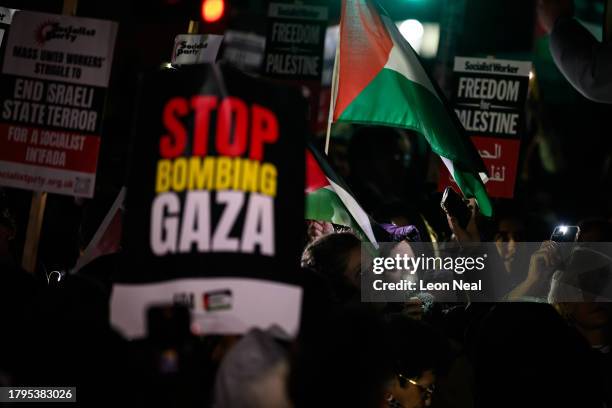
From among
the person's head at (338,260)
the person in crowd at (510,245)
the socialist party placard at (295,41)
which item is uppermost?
the socialist party placard at (295,41)

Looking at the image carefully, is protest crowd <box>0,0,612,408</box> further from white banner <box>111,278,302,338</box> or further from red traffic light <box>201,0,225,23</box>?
red traffic light <box>201,0,225,23</box>

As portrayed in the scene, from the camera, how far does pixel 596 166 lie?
18.8 metres

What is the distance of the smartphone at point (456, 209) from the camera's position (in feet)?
22.3

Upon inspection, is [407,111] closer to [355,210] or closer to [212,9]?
[355,210]

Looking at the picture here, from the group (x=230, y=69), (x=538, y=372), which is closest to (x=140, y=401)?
(x=230, y=69)

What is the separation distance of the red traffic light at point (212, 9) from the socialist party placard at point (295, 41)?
2.78 feet

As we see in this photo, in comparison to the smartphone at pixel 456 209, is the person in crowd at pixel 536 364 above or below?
below

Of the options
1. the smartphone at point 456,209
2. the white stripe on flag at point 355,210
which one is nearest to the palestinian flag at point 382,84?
the smartphone at point 456,209

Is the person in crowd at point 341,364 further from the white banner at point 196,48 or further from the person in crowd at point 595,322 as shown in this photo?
the white banner at point 196,48

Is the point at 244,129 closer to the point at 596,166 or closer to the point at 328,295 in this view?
the point at 328,295

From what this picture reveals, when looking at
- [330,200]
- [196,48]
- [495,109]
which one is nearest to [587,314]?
[330,200]

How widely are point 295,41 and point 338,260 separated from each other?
21.2 ft

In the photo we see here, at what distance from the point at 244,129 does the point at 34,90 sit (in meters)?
3.59

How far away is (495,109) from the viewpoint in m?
9.18
